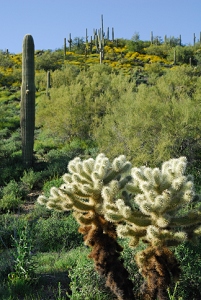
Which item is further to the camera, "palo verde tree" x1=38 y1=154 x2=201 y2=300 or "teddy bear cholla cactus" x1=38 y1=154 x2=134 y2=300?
"teddy bear cholla cactus" x1=38 y1=154 x2=134 y2=300

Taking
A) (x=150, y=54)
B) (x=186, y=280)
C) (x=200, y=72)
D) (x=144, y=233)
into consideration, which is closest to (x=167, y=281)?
(x=144, y=233)

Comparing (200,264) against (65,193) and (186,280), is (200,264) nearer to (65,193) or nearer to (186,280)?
(186,280)

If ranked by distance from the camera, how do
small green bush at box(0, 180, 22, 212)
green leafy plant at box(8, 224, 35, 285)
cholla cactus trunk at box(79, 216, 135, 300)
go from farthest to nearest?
small green bush at box(0, 180, 22, 212) < green leafy plant at box(8, 224, 35, 285) < cholla cactus trunk at box(79, 216, 135, 300)

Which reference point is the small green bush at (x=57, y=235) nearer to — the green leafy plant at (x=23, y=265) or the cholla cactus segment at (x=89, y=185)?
the green leafy plant at (x=23, y=265)

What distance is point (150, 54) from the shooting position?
62969 millimetres

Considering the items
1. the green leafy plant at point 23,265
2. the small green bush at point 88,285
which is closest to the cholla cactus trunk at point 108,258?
the small green bush at point 88,285

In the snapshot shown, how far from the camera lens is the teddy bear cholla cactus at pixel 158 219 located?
397cm

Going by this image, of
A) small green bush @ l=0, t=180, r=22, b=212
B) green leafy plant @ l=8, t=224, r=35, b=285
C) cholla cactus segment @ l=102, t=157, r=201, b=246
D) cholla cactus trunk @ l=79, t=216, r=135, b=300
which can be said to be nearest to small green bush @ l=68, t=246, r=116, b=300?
cholla cactus trunk @ l=79, t=216, r=135, b=300

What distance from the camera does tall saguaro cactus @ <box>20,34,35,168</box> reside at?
15109 mm

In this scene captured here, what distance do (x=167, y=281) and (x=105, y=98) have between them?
16.6 meters

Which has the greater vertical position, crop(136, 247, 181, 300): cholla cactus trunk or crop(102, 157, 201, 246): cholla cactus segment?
crop(102, 157, 201, 246): cholla cactus segment

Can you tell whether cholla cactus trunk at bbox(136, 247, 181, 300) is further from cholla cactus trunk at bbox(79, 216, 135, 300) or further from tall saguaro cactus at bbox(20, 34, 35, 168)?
tall saguaro cactus at bbox(20, 34, 35, 168)

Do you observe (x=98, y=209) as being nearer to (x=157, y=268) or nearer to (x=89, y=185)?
(x=89, y=185)

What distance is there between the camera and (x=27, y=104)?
594 inches
